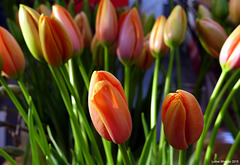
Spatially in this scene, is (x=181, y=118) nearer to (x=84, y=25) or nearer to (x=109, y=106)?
(x=109, y=106)

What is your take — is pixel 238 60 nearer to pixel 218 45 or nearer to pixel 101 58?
pixel 218 45

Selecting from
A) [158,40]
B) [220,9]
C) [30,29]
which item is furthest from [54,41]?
[220,9]

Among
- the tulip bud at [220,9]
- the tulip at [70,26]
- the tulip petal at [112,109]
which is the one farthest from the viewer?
the tulip bud at [220,9]

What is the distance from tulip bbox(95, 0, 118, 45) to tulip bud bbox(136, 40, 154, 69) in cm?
7

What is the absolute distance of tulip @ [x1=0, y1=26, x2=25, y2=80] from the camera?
A: 25 centimetres

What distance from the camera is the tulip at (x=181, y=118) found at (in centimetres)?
18

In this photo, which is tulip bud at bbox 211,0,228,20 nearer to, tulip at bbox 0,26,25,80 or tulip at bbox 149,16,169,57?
tulip at bbox 149,16,169,57

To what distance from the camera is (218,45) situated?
11.7 inches

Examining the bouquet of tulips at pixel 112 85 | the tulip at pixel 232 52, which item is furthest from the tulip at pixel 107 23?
the tulip at pixel 232 52

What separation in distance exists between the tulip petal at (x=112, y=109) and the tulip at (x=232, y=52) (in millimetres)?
106

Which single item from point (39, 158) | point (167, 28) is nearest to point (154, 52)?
point (167, 28)

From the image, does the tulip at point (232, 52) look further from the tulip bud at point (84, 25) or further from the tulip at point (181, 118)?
the tulip bud at point (84, 25)

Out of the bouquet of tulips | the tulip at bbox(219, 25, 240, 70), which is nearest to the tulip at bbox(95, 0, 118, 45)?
the bouquet of tulips

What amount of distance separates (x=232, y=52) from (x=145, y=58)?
0.15 metres
